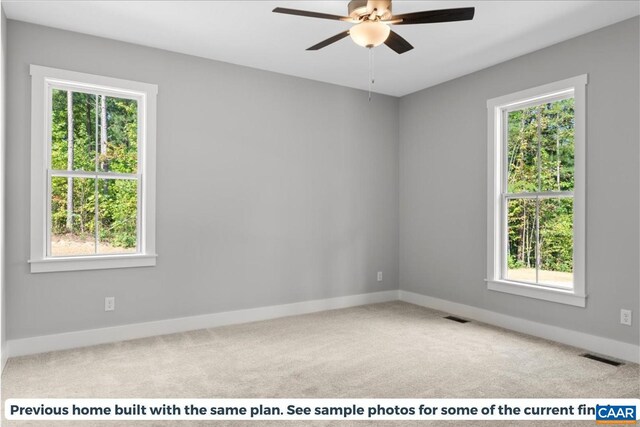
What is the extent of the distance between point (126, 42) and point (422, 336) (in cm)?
398

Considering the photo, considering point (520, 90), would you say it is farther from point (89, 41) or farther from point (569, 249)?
point (89, 41)

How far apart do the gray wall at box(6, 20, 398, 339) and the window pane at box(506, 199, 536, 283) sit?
1.68m

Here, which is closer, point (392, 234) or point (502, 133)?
point (502, 133)

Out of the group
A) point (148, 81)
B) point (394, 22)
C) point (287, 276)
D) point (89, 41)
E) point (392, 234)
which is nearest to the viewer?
point (394, 22)

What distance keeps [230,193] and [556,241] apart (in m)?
3.31

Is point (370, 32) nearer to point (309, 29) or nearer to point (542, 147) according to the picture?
point (309, 29)

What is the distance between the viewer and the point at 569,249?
3.97 meters

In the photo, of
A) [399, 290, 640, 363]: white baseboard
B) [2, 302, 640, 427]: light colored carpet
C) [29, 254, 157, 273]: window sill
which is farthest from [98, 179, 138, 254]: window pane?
[399, 290, 640, 363]: white baseboard

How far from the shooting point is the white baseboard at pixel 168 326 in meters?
3.59

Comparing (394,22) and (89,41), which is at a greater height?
(89,41)

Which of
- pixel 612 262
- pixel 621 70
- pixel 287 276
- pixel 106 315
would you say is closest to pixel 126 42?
pixel 106 315

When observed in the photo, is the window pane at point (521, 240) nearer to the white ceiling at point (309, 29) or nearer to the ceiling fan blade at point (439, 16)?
the white ceiling at point (309, 29)

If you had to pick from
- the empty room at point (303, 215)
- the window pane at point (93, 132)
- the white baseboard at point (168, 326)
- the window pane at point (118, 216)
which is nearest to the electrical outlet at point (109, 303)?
the empty room at point (303, 215)

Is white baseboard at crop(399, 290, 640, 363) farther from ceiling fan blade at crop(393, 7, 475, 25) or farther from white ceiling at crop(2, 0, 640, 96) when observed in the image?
ceiling fan blade at crop(393, 7, 475, 25)
